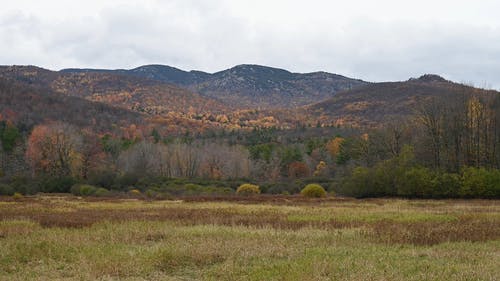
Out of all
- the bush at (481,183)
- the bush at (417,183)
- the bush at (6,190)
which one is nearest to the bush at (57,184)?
the bush at (6,190)

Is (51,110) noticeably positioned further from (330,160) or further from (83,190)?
(83,190)

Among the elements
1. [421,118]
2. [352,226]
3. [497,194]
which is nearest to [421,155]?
[421,118]

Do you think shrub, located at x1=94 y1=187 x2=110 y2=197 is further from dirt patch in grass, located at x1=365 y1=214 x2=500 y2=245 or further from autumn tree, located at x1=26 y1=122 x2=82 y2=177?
dirt patch in grass, located at x1=365 y1=214 x2=500 y2=245

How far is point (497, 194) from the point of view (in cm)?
4678

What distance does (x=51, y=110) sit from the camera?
151375 millimetres

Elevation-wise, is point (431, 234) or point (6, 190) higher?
point (431, 234)

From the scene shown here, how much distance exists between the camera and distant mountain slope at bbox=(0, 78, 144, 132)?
13912cm

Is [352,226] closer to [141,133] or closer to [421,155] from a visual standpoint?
[421,155]

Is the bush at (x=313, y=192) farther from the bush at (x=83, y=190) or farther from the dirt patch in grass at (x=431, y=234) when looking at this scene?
the dirt patch in grass at (x=431, y=234)

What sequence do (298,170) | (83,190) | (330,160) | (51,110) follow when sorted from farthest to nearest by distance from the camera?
(51,110)
(330,160)
(298,170)
(83,190)

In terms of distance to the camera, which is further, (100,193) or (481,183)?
(100,193)

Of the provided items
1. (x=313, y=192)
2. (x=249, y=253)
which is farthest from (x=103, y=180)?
(x=249, y=253)

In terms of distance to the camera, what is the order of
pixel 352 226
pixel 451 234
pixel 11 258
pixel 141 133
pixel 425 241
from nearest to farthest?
pixel 11 258 → pixel 425 241 → pixel 451 234 → pixel 352 226 → pixel 141 133

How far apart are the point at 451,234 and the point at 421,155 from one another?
47045 millimetres
